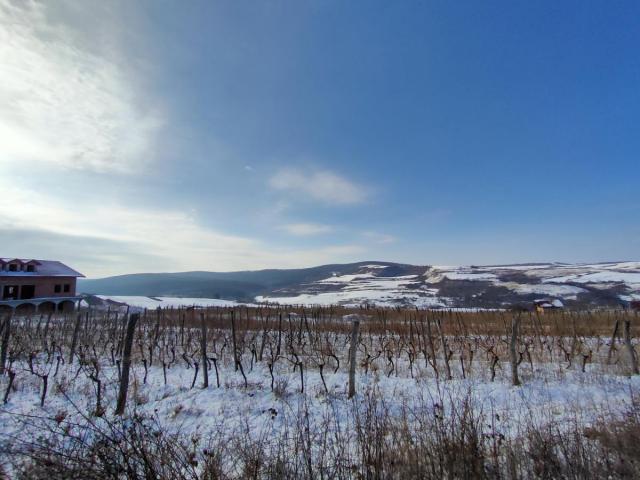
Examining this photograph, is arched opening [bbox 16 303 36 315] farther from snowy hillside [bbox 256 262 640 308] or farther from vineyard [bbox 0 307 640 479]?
snowy hillside [bbox 256 262 640 308]

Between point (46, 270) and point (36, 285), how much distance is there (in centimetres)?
241

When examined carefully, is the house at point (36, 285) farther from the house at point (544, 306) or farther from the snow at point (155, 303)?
the house at point (544, 306)

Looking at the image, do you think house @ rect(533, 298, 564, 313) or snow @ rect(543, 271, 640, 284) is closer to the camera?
house @ rect(533, 298, 564, 313)

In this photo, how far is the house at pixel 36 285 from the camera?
112ft

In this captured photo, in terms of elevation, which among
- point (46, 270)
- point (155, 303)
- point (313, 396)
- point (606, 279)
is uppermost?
point (46, 270)

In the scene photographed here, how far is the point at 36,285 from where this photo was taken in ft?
121

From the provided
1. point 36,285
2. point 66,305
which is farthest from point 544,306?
point 36,285

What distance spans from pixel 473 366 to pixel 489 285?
75888mm

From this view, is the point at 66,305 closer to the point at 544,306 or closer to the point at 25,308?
the point at 25,308

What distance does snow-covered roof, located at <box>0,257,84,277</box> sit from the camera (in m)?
34.7

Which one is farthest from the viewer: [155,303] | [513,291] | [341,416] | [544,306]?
[513,291]

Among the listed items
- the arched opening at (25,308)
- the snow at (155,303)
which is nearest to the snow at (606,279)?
the snow at (155,303)

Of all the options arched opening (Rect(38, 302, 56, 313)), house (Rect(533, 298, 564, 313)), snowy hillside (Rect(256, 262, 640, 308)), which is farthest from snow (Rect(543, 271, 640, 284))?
arched opening (Rect(38, 302, 56, 313))

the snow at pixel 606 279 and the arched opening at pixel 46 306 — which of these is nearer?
the arched opening at pixel 46 306
